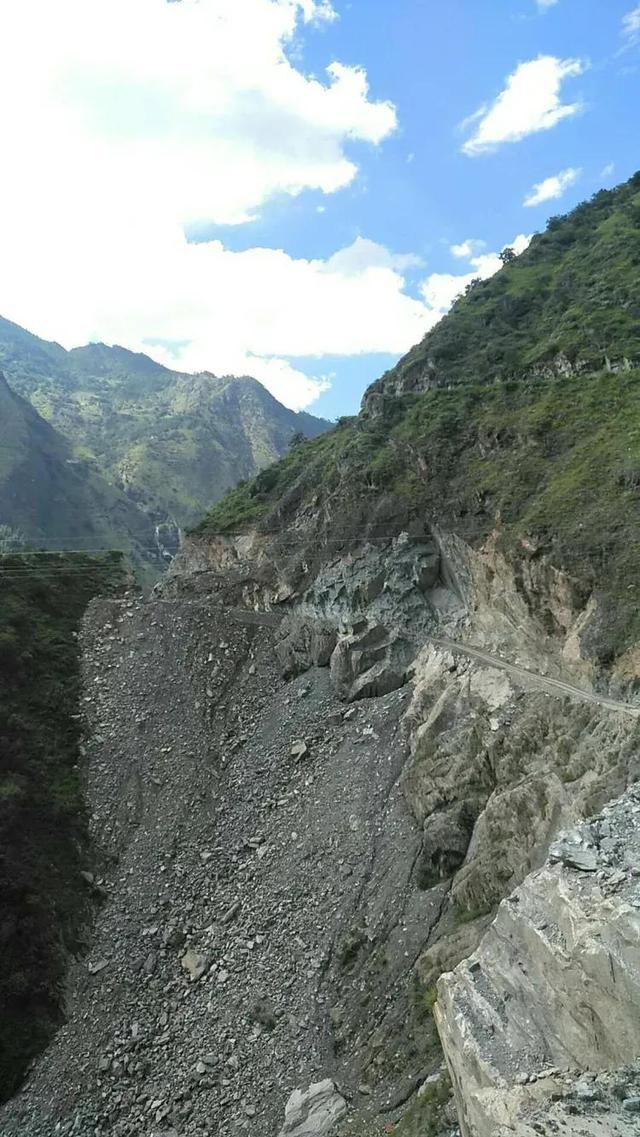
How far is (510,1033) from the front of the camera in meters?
12.3

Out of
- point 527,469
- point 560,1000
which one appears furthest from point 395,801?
point 527,469

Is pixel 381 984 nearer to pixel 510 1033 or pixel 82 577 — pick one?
pixel 510 1033

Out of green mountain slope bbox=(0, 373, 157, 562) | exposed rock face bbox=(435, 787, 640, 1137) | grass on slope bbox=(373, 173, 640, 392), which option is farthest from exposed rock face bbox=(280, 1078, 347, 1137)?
green mountain slope bbox=(0, 373, 157, 562)

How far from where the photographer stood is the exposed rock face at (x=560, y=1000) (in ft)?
30.6

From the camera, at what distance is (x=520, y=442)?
37219 mm

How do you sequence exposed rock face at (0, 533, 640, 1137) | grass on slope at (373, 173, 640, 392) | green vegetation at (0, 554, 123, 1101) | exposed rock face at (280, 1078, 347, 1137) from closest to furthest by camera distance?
exposed rock face at (280, 1078, 347, 1137), exposed rock face at (0, 533, 640, 1137), green vegetation at (0, 554, 123, 1101), grass on slope at (373, 173, 640, 392)

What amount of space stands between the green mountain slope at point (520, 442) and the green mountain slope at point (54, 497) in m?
97.1

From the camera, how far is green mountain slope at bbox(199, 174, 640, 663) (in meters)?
28.0

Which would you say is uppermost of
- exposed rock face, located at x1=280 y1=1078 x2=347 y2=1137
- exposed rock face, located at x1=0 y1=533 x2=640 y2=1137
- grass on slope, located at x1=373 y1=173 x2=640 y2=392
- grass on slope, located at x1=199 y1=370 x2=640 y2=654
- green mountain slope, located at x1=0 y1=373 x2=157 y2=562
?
green mountain slope, located at x1=0 y1=373 x2=157 y2=562

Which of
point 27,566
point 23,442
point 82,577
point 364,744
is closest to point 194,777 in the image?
point 364,744

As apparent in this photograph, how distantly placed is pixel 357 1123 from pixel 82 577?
130 feet

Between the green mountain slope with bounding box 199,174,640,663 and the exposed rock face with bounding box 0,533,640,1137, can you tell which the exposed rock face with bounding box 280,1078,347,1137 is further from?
the green mountain slope with bounding box 199,174,640,663

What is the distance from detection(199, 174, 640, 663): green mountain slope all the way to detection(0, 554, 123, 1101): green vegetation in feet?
61.2

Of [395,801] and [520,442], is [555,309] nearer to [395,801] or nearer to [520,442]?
[520,442]
